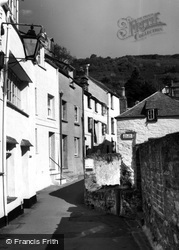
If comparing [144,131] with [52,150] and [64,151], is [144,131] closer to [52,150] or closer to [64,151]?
[64,151]

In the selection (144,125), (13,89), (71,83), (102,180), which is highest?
(71,83)

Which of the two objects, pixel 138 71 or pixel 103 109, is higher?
pixel 138 71

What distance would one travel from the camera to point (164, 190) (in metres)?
6.17

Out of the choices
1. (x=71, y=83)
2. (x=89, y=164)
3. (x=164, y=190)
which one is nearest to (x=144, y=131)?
(x=71, y=83)

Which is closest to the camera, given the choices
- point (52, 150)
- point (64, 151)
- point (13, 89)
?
point (13, 89)

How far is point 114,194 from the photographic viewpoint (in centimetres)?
1249

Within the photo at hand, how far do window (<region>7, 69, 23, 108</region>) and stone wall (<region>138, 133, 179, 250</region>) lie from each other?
591 centimetres

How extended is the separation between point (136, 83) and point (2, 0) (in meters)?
64.0

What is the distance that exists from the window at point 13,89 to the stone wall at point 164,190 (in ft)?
19.4

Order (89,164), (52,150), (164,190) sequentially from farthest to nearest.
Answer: (52,150)
(89,164)
(164,190)

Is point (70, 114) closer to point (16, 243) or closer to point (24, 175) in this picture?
point (24, 175)

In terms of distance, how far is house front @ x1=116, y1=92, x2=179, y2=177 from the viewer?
2517 cm

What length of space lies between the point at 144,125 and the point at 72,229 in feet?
52.7

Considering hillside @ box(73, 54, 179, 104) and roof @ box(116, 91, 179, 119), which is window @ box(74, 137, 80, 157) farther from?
hillside @ box(73, 54, 179, 104)
